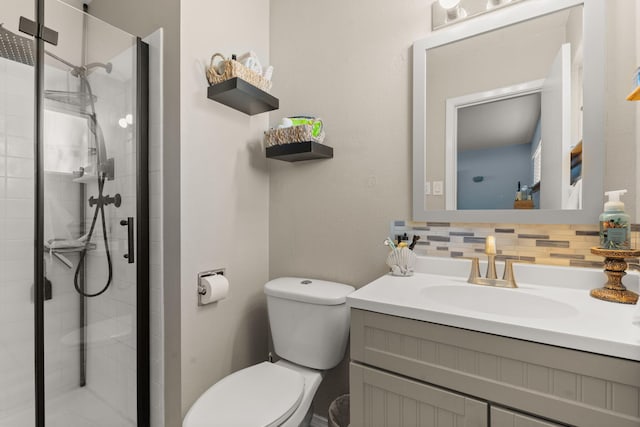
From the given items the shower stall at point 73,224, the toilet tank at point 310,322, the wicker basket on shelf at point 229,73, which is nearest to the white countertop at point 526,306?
the toilet tank at point 310,322

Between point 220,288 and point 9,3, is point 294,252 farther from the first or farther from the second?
point 9,3

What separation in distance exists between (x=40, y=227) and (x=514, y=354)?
1734mm

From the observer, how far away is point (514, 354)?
0.71 meters

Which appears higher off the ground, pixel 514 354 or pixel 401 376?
pixel 514 354

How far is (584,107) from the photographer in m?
1.00

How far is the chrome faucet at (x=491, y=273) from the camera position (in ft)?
3.51

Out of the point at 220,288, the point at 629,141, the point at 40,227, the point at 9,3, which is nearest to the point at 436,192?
the point at 629,141

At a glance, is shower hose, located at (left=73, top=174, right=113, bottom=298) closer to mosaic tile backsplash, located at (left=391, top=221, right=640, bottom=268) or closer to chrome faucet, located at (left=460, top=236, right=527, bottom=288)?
mosaic tile backsplash, located at (left=391, top=221, right=640, bottom=268)

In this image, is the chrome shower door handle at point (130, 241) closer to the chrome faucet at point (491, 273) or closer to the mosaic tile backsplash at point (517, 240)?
the mosaic tile backsplash at point (517, 240)

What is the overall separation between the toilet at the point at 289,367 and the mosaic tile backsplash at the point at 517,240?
0.41 meters

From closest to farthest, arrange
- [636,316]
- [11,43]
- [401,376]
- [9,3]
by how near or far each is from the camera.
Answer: [636,316] → [401,376] → [9,3] → [11,43]

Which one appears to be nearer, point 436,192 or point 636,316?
point 636,316

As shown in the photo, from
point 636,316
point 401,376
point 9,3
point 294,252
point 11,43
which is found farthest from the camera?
point 294,252

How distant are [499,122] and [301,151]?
836mm
